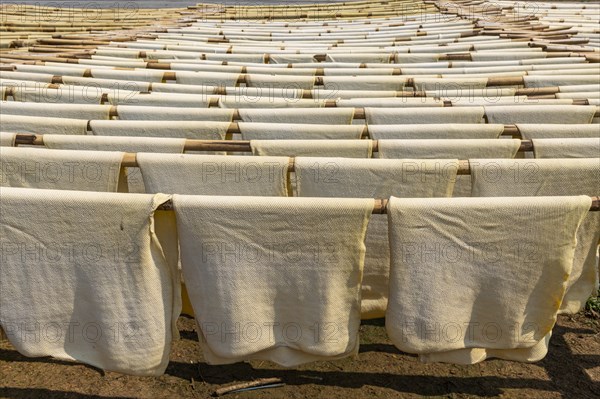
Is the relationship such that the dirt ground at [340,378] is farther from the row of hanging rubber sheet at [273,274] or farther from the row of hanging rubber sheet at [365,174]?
the row of hanging rubber sheet at [365,174]

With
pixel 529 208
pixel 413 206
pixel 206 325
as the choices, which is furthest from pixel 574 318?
pixel 206 325

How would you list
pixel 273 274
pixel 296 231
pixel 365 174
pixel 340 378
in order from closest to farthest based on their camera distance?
pixel 296 231 → pixel 273 274 → pixel 365 174 → pixel 340 378

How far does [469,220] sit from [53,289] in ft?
6.23

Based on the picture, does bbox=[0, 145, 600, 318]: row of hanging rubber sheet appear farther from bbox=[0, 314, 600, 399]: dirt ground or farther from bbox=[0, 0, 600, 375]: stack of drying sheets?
bbox=[0, 314, 600, 399]: dirt ground

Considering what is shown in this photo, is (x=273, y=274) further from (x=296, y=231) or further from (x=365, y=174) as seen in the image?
(x=365, y=174)

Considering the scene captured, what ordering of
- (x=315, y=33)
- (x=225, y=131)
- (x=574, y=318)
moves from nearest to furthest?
(x=225, y=131)
(x=574, y=318)
(x=315, y=33)

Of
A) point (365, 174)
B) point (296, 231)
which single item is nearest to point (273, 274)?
point (296, 231)

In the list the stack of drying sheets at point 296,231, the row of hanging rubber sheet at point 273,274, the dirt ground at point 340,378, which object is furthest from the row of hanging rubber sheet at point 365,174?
the dirt ground at point 340,378

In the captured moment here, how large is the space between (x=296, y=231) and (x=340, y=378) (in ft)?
6.57

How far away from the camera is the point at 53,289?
2.18 metres

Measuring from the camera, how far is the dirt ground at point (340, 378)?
3.44 m

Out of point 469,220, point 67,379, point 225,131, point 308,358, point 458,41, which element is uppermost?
point 458,41

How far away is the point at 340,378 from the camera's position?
3.58 meters

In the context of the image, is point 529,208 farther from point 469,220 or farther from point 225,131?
point 225,131
